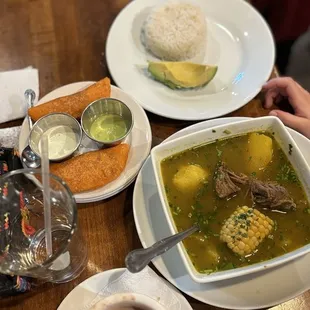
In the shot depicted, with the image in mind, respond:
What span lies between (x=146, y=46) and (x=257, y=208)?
0.90 m

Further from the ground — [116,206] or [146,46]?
[146,46]

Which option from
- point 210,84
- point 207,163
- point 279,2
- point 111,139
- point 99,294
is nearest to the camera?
point 99,294

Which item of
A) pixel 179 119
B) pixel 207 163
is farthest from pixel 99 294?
pixel 179 119

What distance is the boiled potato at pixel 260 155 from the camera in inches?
53.7

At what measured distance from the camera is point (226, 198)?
4.30ft

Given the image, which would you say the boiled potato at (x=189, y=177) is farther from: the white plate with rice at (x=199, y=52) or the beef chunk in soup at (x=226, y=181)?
the white plate with rice at (x=199, y=52)

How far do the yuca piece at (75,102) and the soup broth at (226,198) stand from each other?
0.40m

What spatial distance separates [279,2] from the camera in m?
2.19

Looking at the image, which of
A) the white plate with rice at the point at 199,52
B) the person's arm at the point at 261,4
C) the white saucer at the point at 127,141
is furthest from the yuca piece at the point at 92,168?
the person's arm at the point at 261,4

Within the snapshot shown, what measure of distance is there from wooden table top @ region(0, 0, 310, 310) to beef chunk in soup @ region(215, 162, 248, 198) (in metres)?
0.33

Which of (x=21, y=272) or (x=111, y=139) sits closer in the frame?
(x=21, y=272)

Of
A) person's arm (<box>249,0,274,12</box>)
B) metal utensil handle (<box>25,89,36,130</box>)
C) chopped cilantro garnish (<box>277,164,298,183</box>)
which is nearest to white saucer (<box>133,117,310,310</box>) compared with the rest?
chopped cilantro garnish (<box>277,164,298,183</box>)

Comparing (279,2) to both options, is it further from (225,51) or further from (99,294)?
(99,294)

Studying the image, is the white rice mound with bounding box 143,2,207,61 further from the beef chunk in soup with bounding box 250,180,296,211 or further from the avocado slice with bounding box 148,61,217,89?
the beef chunk in soup with bounding box 250,180,296,211
